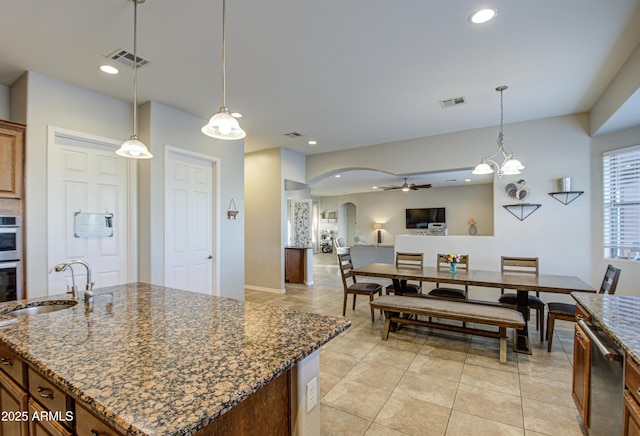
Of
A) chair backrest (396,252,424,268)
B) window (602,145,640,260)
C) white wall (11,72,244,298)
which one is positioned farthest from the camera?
chair backrest (396,252,424,268)

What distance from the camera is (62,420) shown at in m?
1.07

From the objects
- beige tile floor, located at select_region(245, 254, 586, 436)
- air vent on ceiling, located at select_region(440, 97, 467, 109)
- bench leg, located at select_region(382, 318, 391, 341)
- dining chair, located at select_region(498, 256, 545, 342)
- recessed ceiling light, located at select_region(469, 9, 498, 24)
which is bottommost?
beige tile floor, located at select_region(245, 254, 586, 436)

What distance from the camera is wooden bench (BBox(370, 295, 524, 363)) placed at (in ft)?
9.54

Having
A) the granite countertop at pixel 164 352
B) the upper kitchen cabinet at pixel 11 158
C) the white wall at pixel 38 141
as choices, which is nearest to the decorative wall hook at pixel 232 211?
the white wall at pixel 38 141

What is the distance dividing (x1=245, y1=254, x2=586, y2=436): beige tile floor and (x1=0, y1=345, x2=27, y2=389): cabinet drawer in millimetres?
1647

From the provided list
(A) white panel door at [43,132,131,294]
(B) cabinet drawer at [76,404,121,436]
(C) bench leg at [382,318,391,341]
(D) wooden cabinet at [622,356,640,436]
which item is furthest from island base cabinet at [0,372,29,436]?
(C) bench leg at [382,318,391,341]

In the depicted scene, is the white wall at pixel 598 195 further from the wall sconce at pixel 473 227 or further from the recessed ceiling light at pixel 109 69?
the wall sconce at pixel 473 227

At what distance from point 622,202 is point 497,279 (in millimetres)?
2017

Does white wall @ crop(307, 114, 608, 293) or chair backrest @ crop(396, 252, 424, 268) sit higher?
white wall @ crop(307, 114, 608, 293)

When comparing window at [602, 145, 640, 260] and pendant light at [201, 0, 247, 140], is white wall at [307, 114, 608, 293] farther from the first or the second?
pendant light at [201, 0, 247, 140]

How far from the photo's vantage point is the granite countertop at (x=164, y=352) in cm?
83

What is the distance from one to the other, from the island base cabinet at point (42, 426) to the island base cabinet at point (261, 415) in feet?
1.83

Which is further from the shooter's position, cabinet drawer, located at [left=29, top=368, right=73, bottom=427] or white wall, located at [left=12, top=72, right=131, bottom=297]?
white wall, located at [left=12, top=72, right=131, bottom=297]

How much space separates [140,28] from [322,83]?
1.70 m
